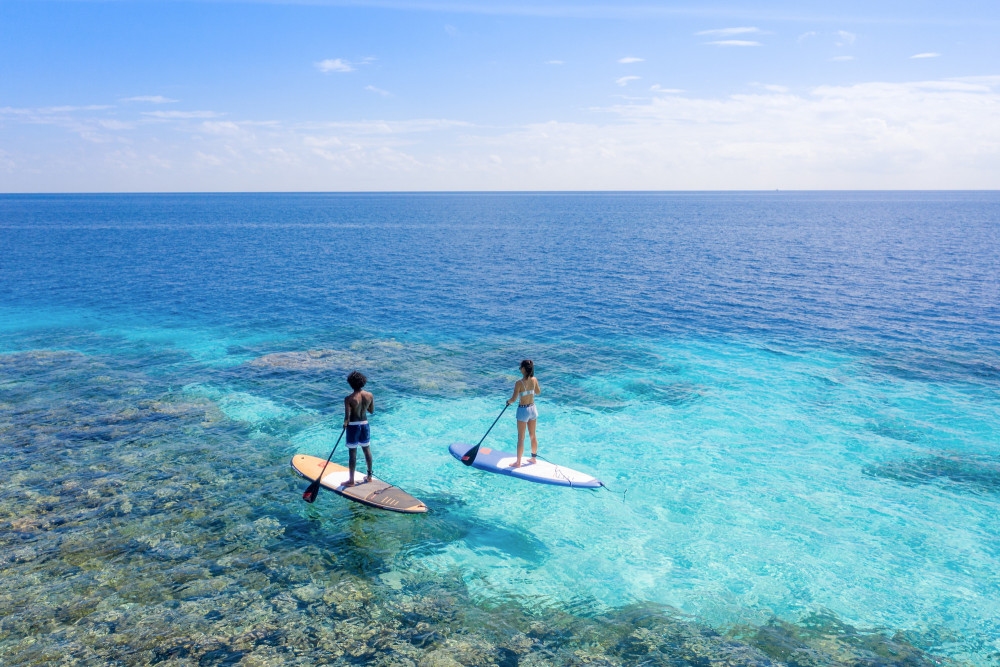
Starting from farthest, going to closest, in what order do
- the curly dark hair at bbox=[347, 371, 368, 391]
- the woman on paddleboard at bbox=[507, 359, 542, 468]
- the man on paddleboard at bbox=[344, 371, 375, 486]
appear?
the woman on paddleboard at bbox=[507, 359, 542, 468] → the man on paddleboard at bbox=[344, 371, 375, 486] → the curly dark hair at bbox=[347, 371, 368, 391]

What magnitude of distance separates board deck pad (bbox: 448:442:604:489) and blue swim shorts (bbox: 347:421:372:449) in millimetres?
4045

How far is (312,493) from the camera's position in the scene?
15.9 meters

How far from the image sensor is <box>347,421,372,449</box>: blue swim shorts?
1502 cm

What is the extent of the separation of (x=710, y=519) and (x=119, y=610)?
14937 millimetres

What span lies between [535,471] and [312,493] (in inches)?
256

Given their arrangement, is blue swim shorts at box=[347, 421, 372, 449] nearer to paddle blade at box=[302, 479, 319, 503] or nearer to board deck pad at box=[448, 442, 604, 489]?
paddle blade at box=[302, 479, 319, 503]

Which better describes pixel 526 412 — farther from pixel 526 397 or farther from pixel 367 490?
pixel 367 490

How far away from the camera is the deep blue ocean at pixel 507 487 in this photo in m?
11.9

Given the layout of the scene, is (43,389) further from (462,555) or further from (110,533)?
(462,555)

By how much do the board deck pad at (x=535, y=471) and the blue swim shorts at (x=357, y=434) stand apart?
13.3ft

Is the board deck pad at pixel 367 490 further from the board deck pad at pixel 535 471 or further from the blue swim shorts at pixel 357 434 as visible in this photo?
the board deck pad at pixel 535 471

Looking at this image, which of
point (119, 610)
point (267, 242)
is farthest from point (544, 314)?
point (267, 242)

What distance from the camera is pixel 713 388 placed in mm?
27266

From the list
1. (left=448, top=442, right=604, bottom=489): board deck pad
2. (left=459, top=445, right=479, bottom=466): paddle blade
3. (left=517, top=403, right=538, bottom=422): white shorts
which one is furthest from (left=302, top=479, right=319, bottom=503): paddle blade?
(left=517, top=403, right=538, bottom=422): white shorts
